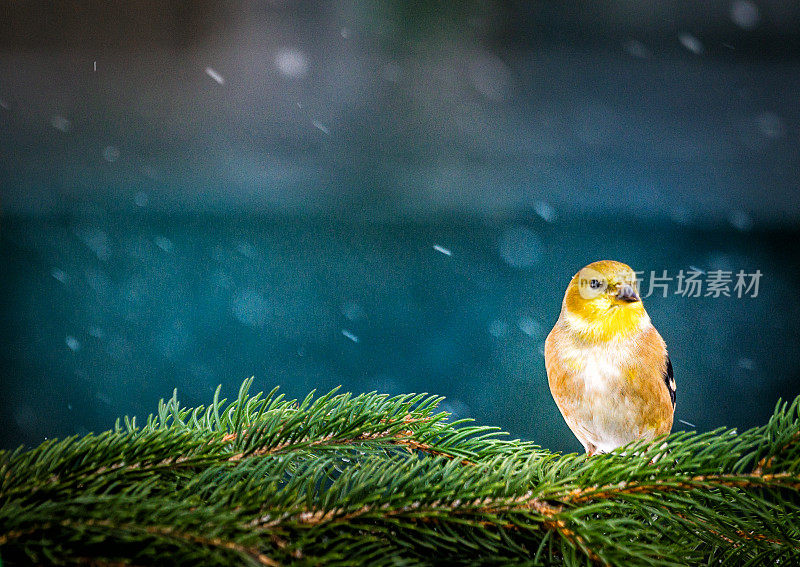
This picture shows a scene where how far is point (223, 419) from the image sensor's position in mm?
368

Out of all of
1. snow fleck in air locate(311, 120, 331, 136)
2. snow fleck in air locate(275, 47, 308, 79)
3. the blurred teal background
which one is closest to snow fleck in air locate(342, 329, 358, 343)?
the blurred teal background

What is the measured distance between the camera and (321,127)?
109 centimetres

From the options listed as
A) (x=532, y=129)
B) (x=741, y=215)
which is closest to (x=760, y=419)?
(x=741, y=215)

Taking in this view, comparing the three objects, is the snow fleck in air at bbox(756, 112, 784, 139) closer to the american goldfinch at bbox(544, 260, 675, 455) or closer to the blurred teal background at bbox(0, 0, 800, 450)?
the blurred teal background at bbox(0, 0, 800, 450)

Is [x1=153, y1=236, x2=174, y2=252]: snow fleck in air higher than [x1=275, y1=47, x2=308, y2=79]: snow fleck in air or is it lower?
lower

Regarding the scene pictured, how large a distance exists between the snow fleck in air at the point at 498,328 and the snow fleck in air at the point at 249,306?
1.39 ft

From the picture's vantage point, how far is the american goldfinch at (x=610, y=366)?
54cm

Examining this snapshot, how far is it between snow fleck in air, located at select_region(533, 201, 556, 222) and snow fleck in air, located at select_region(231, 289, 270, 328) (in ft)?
1.74

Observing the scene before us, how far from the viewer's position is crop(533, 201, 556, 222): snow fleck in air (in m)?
1.09

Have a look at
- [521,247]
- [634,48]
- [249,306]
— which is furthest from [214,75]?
[634,48]

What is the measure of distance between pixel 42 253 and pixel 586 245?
1034 millimetres

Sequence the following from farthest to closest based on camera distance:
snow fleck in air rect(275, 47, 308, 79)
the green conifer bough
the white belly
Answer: snow fleck in air rect(275, 47, 308, 79), the white belly, the green conifer bough

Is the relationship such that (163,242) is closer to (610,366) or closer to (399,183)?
(399,183)

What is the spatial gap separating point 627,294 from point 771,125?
30.6 inches
